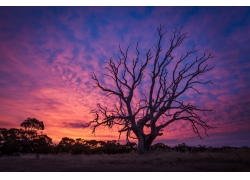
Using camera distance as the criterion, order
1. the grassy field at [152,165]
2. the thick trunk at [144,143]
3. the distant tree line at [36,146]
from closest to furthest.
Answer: the grassy field at [152,165]
the thick trunk at [144,143]
the distant tree line at [36,146]

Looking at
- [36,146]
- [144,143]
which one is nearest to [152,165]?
[144,143]

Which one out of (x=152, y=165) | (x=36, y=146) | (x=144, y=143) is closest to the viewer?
(x=152, y=165)

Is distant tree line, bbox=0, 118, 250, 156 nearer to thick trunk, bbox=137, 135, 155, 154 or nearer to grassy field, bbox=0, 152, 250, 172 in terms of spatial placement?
thick trunk, bbox=137, 135, 155, 154

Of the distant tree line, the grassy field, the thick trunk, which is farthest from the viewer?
the distant tree line

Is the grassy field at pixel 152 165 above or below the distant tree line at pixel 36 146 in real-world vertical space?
below

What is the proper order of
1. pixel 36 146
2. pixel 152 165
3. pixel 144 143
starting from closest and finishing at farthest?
pixel 152 165 → pixel 144 143 → pixel 36 146

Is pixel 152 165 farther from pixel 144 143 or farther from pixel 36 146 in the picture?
pixel 36 146

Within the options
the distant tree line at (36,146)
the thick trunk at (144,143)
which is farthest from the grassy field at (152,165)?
the distant tree line at (36,146)

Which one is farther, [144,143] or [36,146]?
[36,146]

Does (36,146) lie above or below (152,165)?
above

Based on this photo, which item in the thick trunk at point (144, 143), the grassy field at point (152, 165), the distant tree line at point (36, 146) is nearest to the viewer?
the grassy field at point (152, 165)

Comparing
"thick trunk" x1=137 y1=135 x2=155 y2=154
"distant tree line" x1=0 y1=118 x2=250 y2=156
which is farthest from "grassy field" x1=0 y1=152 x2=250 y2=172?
"distant tree line" x1=0 y1=118 x2=250 y2=156

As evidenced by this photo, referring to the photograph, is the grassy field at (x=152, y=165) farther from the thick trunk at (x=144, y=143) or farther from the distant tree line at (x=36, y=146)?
the distant tree line at (x=36, y=146)
